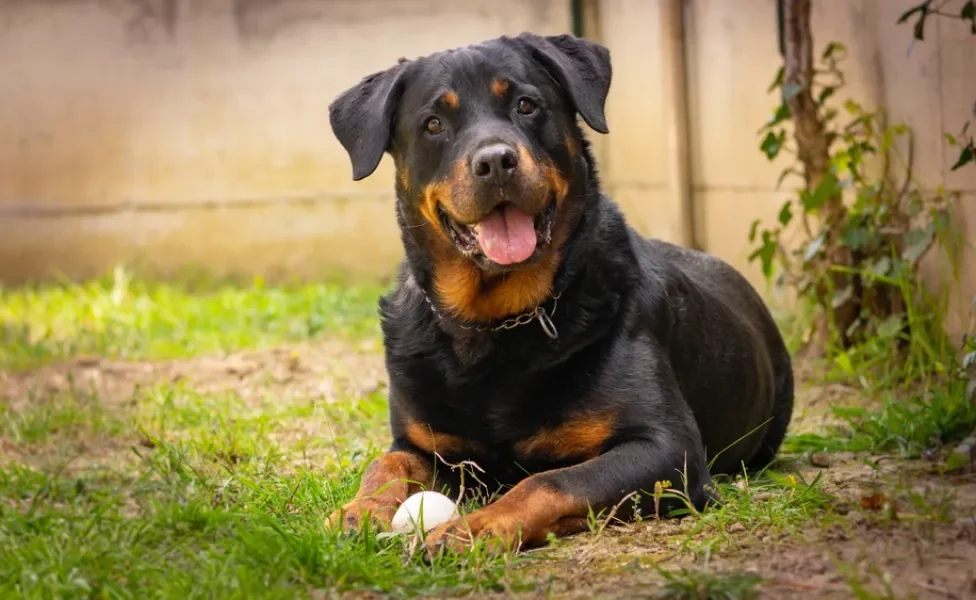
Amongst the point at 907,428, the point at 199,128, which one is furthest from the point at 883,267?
the point at 199,128

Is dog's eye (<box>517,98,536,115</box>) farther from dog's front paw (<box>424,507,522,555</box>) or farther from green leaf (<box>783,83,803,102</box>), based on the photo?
green leaf (<box>783,83,803,102</box>)

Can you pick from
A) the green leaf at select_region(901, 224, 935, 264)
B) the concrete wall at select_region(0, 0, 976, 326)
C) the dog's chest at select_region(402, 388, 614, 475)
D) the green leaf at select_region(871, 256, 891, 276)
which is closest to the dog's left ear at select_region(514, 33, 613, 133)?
the dog's chest at select_region(402, 388, 614, 475)

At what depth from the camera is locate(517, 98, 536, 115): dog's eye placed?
4062mm

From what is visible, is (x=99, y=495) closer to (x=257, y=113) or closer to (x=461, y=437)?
(x=461, y=437)

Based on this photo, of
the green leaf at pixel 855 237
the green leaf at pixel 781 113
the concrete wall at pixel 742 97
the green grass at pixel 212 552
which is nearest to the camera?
the green grass at pixel 212 552

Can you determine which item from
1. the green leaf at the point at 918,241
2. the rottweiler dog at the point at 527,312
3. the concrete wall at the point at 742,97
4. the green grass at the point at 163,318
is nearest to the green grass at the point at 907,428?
the rottweiler dog at the point at 527,312

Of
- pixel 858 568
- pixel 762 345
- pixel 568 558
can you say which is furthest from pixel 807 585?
pixel 762 345

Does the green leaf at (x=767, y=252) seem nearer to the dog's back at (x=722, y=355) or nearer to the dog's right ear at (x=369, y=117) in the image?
the dog's back at (x=722, y=355)

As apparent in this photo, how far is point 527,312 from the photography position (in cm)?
402

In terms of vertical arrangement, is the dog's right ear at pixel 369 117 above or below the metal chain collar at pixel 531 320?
above

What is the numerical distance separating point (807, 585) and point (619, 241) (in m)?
1.58

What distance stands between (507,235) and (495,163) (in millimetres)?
257

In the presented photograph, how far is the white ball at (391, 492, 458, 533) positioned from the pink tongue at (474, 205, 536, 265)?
28.8 inches

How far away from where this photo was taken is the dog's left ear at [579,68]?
13.6 ft
